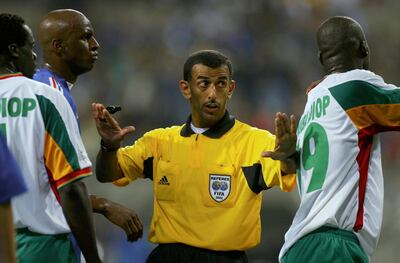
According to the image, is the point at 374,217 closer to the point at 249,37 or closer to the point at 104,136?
the point at 104,136

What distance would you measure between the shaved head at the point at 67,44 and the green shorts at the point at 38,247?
3.77ft

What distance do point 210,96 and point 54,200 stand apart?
136 centimetres

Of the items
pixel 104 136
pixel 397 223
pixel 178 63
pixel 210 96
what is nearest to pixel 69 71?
pixel 104 136

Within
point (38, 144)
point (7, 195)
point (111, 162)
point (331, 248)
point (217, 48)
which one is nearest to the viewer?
point (7, 195)

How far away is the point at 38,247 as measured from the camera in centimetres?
432

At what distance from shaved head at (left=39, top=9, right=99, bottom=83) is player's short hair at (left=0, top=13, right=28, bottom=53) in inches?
27.7

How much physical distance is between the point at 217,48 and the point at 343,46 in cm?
794

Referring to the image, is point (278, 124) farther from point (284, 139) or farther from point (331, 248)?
point (331, 248)

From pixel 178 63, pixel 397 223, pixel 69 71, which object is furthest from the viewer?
pixel 178 63

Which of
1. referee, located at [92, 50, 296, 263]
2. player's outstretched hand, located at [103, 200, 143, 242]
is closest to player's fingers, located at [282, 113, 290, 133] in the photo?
referee, located at [92, 50, 296, 263]

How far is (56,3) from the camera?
12438 mm

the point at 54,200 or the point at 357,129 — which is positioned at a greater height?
the point at 357,129

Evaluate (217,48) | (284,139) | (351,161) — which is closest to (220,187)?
(284,139)

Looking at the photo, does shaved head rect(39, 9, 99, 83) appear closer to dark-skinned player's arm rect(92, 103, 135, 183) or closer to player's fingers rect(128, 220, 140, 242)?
dark-skinned player's arm rect(92, 103, 135, 183)
